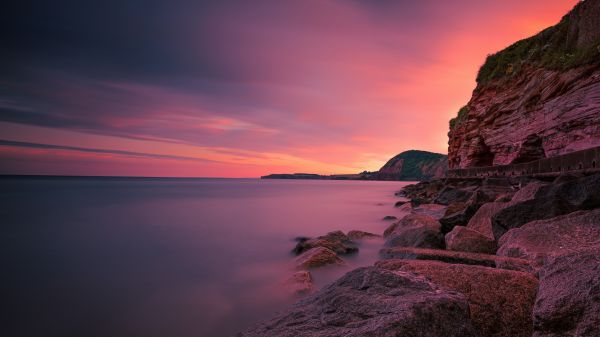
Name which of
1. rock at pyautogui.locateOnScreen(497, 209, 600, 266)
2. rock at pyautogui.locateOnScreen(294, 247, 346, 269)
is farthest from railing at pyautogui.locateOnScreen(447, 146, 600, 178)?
rock at pyautogui.locateOnScreen(294, 247, 346, 269)

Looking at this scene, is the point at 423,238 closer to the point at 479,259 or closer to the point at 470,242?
the point at 470,242

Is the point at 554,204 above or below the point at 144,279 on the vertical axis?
above

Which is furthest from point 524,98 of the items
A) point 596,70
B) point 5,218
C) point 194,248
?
point 5,218

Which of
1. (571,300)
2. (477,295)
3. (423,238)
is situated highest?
(571,300)

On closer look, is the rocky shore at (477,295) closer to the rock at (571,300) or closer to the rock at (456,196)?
the rock at (571,300)

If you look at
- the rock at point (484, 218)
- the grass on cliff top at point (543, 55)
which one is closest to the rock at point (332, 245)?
the rock at point (484, 218)

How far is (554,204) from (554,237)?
1384 millimetres

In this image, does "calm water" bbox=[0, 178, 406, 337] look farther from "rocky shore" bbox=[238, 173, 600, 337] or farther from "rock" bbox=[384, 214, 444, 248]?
"rocky shore" bbox=[238, 173, 600, 337]

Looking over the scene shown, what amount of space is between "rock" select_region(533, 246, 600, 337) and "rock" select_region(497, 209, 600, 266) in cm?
126

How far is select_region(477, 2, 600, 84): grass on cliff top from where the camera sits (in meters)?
12.0

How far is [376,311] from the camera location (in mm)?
2230

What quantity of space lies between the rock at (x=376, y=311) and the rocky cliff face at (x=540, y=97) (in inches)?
428

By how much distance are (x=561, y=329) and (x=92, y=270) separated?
Answer: 31.2 feet

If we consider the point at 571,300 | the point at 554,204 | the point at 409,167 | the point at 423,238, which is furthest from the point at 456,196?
the point at 409,167
